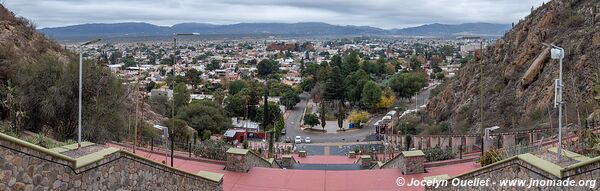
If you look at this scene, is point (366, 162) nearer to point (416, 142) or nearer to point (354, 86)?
point (416, 142)

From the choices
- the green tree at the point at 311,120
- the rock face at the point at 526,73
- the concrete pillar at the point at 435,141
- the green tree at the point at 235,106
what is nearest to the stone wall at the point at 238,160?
the concrete pillar at the point at 435,141

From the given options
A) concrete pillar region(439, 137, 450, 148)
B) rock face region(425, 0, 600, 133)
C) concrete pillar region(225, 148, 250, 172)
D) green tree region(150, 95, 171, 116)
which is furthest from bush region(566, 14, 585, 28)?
green tree region(150, 95, 171, 116)

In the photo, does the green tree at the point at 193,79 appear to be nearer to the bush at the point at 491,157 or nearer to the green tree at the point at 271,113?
the green tree at the point at 271,113

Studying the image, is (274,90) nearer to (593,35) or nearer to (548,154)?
(593,35)

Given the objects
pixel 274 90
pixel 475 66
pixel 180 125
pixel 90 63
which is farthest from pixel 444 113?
pixel 274 90

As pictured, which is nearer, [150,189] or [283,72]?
[150,189]

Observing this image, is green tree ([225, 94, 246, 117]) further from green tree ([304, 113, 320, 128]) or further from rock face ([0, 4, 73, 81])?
rock face ([0, 4, 73, 81])
